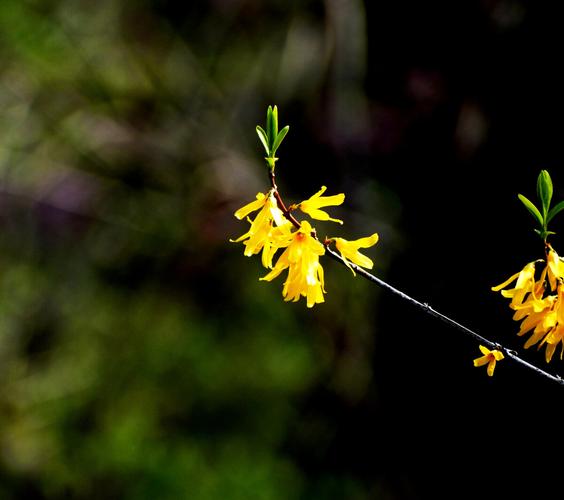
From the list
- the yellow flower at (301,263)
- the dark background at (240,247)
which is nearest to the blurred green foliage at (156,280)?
the dark background at (240,247)

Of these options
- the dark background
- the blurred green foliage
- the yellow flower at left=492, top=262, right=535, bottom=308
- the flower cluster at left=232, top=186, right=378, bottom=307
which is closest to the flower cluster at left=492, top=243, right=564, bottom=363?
the yellow flower at left=492, top=262, right=535, bottom=308

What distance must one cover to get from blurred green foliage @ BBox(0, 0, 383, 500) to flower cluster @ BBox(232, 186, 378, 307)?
1344mm

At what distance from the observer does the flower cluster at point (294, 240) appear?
18.2 inches

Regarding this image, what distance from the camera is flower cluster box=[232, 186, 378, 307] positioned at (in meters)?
0.46

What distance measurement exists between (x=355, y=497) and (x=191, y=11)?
1451 mm

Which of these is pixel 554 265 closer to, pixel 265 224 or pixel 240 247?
pixel 265 224

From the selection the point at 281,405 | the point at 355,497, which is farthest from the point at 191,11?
the point at 355,497

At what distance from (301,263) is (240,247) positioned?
141cm

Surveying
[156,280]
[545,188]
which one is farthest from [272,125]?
[156,280]

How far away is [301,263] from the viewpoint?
1.61 ft

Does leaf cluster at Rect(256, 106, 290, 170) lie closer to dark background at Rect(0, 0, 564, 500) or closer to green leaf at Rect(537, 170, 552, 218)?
green leaf at Rect(537, 170, 552, 218)

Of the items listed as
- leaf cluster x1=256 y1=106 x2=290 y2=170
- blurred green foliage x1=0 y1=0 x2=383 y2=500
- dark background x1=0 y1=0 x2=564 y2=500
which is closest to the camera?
leaf cluster x1=256 y1=106 x2=290 y2=170

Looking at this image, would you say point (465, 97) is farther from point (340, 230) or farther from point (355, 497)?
point (355, 497)

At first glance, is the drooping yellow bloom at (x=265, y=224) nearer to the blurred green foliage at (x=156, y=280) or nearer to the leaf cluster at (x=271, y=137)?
the leaf cluster at (x=271, y=137)
